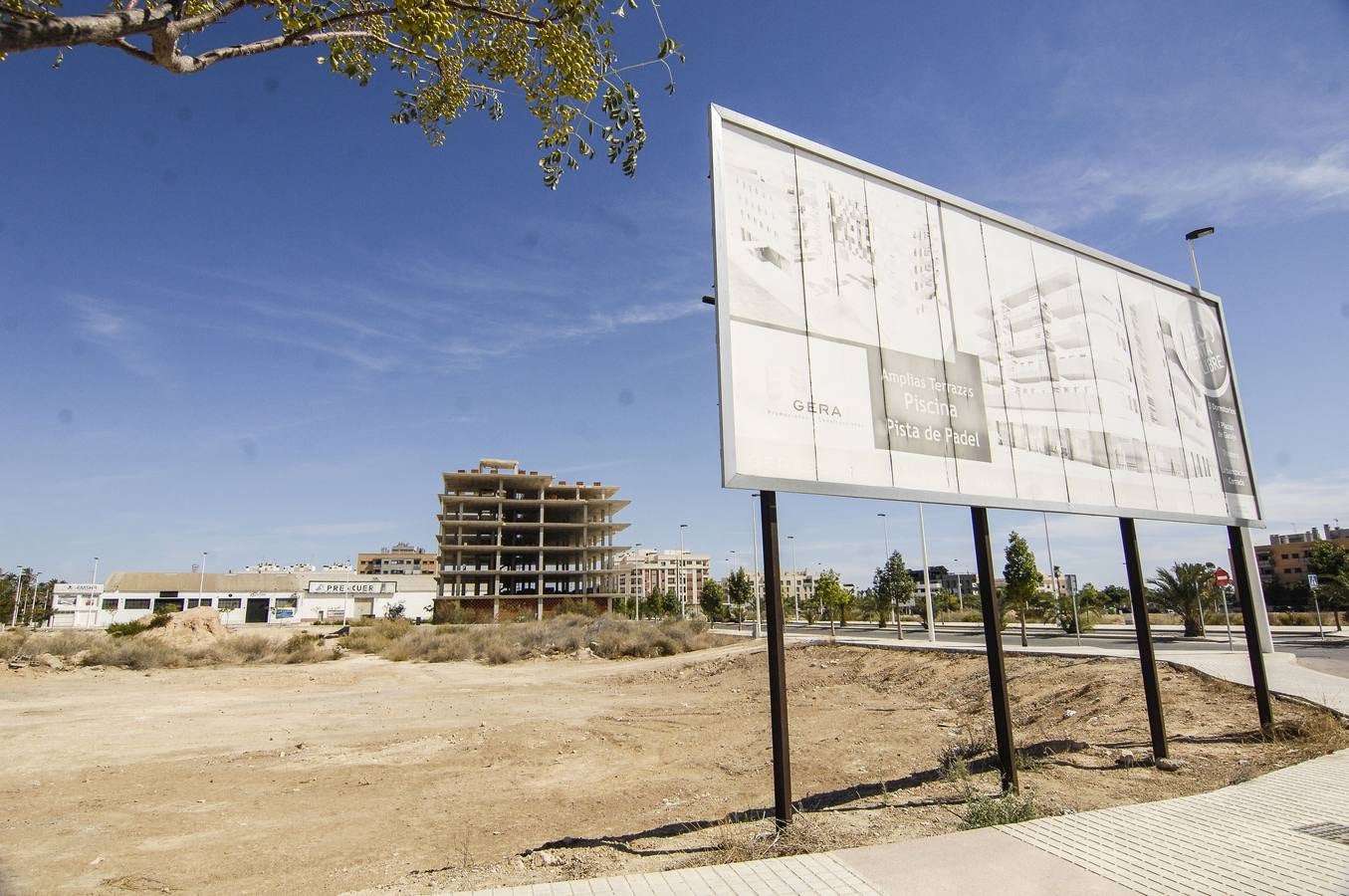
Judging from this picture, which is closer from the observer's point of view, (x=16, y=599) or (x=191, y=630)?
(x=191, y=630)

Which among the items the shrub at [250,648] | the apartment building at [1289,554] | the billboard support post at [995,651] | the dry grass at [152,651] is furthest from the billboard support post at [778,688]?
the apartment building at [1289,554]

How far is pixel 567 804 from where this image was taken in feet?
31.8

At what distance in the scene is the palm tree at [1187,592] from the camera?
32156 mm

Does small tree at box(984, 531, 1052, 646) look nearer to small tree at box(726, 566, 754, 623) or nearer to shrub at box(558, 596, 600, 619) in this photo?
small tree at box(726, 566, 754, 623)

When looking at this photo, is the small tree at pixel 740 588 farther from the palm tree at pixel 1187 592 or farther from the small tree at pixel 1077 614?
the palm tree at pixel 1187 592

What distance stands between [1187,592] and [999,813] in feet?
115

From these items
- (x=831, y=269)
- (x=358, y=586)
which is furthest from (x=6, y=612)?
(x=831, y=269)

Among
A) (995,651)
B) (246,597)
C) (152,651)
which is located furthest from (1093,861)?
(246,597)

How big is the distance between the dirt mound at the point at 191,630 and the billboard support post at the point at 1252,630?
41.9 metres

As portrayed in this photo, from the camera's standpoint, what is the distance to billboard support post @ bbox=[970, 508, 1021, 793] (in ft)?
24.5

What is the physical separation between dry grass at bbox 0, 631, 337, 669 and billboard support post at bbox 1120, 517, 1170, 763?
3628 cm

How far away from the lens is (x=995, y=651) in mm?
7855

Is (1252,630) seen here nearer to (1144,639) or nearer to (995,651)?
(1144,639)

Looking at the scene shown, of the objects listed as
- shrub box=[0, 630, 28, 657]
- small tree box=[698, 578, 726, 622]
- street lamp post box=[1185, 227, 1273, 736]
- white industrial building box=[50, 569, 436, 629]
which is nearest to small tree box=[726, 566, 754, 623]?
small tree box=[698, 578, 726, 622]
